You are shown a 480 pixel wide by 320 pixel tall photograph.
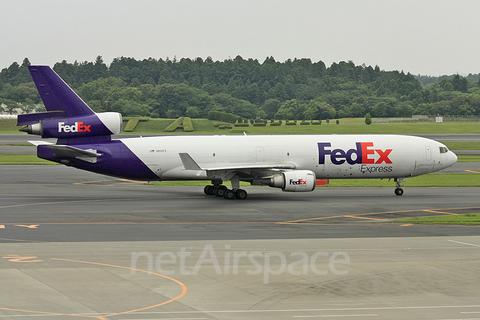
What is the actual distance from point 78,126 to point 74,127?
0.31 meters

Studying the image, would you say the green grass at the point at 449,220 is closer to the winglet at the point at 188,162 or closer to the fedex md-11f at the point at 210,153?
the fedex md-11f at the point at 210,153

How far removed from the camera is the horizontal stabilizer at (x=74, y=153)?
41.5 m

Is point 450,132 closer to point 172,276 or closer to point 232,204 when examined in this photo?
point 232,204

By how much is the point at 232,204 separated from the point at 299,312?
24.9 m

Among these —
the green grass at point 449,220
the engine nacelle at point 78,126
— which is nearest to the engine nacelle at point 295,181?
the green grass at point 449,220

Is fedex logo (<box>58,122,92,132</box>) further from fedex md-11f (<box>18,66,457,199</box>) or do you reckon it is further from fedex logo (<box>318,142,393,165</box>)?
fedex logo (<box>318,142,393,165</box>)

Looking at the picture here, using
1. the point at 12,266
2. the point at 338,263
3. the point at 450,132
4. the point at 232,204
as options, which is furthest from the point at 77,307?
the point at 450,132

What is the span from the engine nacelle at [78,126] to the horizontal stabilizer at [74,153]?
1.59 metres

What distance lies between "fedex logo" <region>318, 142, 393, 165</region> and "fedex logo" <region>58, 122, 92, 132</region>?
18.5m

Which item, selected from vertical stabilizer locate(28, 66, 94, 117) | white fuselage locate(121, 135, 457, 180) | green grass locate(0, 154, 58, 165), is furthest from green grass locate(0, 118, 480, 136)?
vertical stabilizer locate(28, 66, 94, 117)

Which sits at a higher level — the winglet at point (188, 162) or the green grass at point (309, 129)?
the green grass at point (309, 129)

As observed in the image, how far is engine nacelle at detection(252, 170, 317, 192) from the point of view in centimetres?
4228

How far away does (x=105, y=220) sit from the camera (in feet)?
111

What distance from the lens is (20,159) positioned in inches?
3086
